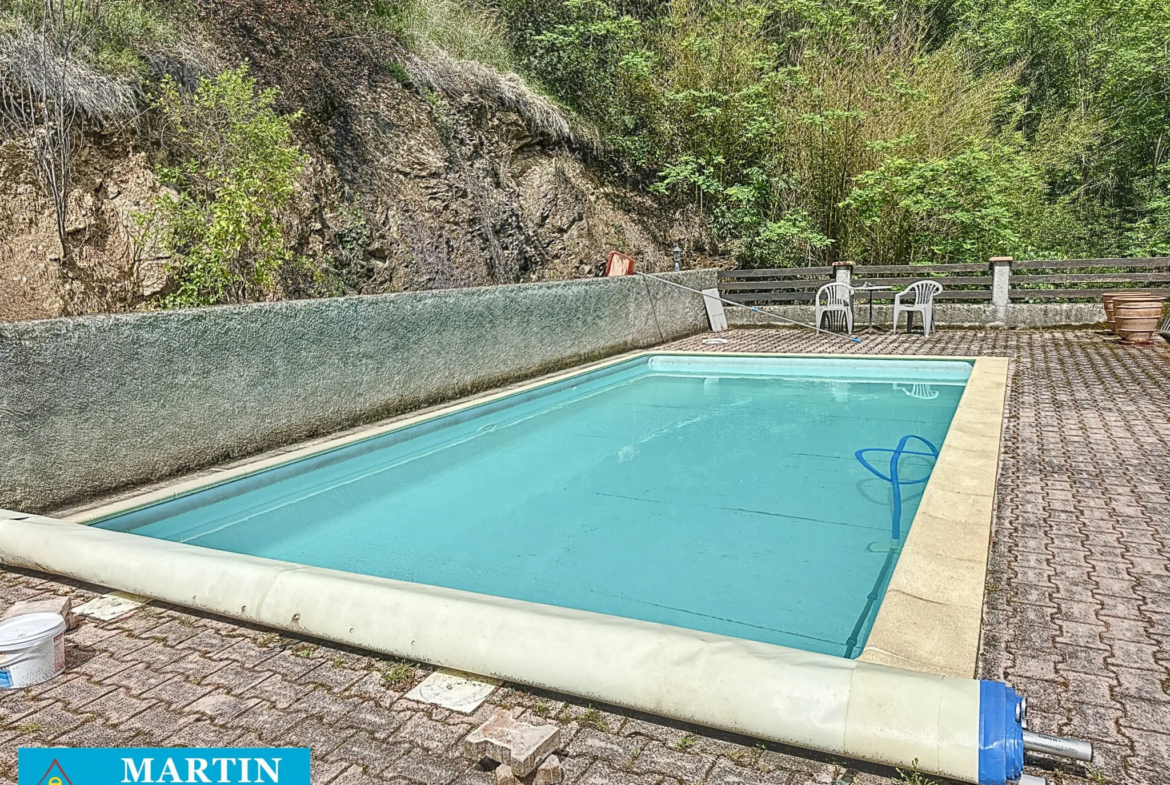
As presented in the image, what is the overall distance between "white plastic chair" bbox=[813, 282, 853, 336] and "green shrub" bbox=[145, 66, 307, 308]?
23.0 ft

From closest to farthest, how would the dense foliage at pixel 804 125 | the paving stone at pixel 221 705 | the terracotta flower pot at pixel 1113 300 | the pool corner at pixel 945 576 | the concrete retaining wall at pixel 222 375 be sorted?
the paving stone at pixel 221 705 → the pool corner at pixel 945 576 → the concrete retaining wall at pixel 222 375 → the terracotta flower pot at pixel 1113 300 → the dense foliage at pixel 804 125

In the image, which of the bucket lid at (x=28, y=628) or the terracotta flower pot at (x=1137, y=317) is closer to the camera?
the bucket lid at (x=28, y=628)

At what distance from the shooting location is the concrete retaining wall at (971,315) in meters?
10.9

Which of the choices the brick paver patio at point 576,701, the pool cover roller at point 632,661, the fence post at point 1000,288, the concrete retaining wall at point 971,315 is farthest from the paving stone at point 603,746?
the fence post at point 1000,288

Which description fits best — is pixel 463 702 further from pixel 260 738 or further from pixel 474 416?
pixel 474 416

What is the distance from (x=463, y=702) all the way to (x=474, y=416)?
15.4ft

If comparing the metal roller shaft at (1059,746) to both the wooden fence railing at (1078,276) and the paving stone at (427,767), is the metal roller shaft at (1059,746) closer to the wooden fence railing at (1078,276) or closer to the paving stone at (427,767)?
the paving stone at (427,767)

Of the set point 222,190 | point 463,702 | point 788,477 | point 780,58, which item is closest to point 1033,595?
point 463,702

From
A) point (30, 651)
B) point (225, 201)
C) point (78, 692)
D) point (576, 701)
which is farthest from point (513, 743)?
point (225, 201)

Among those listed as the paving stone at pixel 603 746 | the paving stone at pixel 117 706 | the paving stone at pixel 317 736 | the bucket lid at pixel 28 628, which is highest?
the bucket lid at pixel 28 628

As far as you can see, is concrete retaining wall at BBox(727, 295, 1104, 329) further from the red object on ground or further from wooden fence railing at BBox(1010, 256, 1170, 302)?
the red object on ground

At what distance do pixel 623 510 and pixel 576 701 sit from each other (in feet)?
8.02

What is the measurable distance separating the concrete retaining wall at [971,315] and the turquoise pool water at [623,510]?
4.65 meters

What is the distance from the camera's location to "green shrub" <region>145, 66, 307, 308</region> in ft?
19.6
